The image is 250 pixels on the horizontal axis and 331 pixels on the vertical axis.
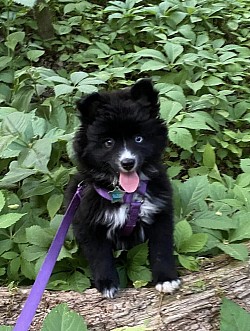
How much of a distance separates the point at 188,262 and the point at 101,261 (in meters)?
0.49

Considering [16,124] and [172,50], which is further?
[172,50]

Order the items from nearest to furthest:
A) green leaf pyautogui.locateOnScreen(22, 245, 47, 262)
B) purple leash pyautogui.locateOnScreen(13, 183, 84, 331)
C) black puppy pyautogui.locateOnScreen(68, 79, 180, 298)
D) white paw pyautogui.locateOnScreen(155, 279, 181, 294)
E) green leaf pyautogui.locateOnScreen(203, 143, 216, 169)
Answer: purple leash pyautogui.locateOnScreen(13, 183, 84, 331) → white paw pyautogui.locateOnScreen(155, 279, 181, 294) → black puppy pyautogui.locateOnScreen(68, 79, 180, 298) → green leaf pyautogui.locateOnScreen(22, 245, 47, 262) → green leaf pyautogui.locateOnScreen(203, 143, 216, 169)

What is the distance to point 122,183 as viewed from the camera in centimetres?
307

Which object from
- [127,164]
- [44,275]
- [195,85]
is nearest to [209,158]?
[195,85]

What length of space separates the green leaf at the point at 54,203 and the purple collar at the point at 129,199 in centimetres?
52

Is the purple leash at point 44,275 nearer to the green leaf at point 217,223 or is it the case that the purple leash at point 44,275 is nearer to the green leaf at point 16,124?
the green leaf at point 16,124

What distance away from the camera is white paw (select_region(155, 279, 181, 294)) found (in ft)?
9.42

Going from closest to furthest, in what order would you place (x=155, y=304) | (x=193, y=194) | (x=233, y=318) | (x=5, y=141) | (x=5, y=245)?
(x=233, y=318)
(x=155, y=304)
(x=5, y=141)
(x=5, y=245)
(x=193, y=194)

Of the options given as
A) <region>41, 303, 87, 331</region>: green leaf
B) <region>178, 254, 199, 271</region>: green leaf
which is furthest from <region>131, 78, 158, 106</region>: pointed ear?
<region>41, 303, 87, 331</region>: green leaf

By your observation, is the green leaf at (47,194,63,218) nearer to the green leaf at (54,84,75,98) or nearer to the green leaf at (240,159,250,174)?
the green leaf at (54,84,75,98)

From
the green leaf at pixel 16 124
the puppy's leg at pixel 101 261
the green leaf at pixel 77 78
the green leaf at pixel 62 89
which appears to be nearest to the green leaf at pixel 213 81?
the green leaf at pixel 77 78

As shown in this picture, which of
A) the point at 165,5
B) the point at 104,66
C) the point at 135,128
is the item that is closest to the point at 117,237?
the point at 135,128

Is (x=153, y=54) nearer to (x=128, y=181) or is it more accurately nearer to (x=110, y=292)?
(x=128, y=181)

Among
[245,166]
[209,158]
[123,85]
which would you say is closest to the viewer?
[245,166]
